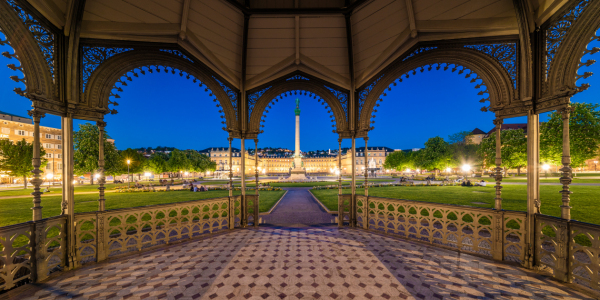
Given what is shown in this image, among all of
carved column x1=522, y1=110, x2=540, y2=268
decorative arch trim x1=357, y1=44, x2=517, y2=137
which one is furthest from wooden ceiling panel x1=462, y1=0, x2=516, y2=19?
carved column x1=522, y1=110, x2=540, y2=268

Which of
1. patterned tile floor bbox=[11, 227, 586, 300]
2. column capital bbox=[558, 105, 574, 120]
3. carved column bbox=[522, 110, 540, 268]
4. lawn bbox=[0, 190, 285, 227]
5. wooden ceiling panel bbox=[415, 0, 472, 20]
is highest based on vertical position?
wooden ceiling panel bbox=[415, 0, 472, 20]

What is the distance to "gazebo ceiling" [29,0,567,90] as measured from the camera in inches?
163

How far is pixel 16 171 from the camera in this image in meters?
19.2

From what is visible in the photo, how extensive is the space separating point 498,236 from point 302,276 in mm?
4357

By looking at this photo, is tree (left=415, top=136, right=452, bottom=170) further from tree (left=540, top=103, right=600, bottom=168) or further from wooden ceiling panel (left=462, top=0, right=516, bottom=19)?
wooden ceiling panel (left=462, top=0, right=516, bottom=19)

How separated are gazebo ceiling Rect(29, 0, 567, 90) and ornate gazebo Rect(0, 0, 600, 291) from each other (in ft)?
0.09

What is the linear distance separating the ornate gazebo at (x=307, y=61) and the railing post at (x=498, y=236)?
26 mm

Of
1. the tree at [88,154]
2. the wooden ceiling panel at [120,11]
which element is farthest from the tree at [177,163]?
the wooden ceiling panel at [120,11]

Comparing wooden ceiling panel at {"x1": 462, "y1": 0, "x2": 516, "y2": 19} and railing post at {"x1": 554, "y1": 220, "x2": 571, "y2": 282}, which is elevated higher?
wooden ceiling panel at {"x1": 462, "y1": 0, "x2": 516, "y2": 19}

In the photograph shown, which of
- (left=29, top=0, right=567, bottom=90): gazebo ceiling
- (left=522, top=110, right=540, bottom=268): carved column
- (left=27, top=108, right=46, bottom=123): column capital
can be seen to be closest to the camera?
(left=27, top=108, right=46, bottom=123): column capital

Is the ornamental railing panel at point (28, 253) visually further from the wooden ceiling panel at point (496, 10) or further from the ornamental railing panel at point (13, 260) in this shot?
the wooden ceiling panel at point (496, 10)

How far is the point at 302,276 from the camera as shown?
376 cm

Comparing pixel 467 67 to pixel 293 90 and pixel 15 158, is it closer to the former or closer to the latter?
pixel 293 90

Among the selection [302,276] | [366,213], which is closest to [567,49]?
[366,213]
